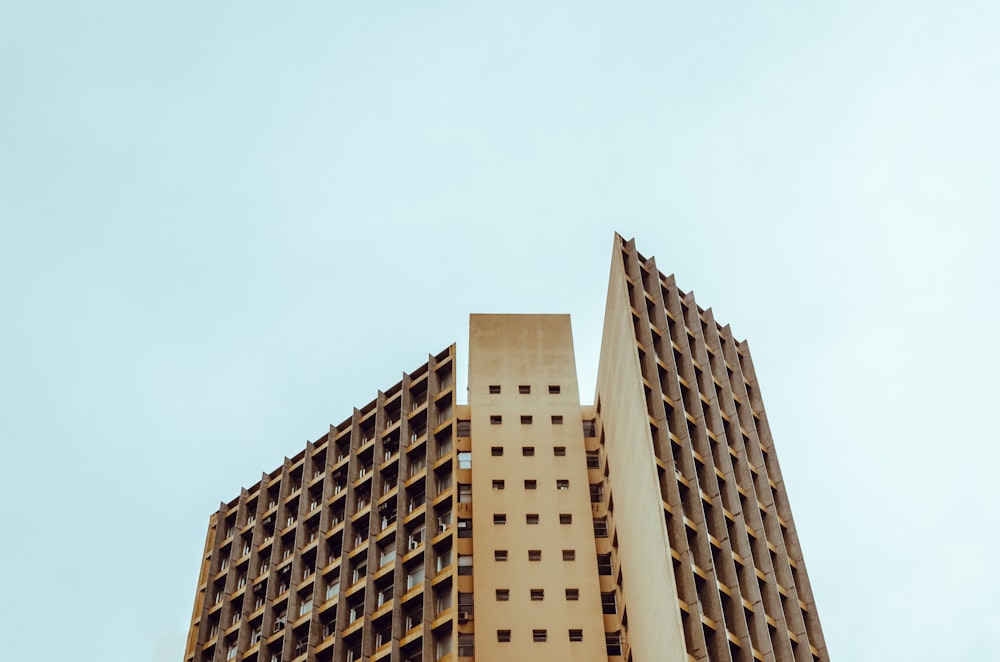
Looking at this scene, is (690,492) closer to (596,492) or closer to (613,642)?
(613,642)

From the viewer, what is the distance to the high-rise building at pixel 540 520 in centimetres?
5431

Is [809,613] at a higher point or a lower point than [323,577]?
lower

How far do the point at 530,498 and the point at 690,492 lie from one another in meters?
12.3

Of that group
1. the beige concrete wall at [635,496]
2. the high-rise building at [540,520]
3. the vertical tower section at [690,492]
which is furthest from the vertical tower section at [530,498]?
the beige concrete wall at [635,496]

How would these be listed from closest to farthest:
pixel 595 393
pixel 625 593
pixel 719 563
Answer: pixel 719 563, pixel 625 593, pixel 595 393

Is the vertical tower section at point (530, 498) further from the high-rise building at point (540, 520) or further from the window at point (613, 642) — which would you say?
the window at point (613, 642)

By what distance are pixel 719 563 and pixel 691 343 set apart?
14.6 meters

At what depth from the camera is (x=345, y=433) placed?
2889 inches

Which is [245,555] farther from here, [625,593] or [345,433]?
[625,593]

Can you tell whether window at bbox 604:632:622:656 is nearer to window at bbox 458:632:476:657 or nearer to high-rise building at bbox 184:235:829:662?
high-rise building at bbox 184:235:829:662

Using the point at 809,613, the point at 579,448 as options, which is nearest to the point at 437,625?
the point at 579,448

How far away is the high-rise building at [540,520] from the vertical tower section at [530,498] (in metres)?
0.10

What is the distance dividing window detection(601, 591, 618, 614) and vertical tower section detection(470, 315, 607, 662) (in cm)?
74

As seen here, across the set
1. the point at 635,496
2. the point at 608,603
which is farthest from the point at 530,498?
the point at 635,496
